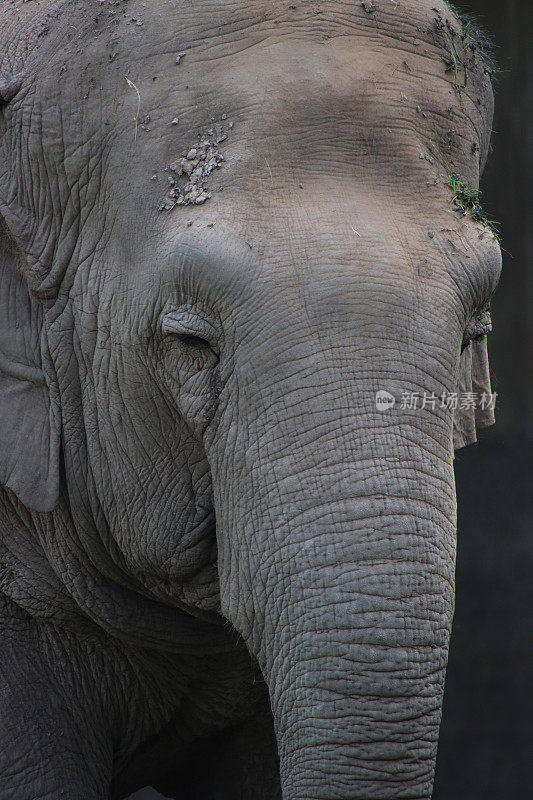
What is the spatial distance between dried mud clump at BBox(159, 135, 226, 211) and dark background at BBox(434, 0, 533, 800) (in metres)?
2.77

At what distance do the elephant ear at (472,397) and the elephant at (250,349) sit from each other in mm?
16

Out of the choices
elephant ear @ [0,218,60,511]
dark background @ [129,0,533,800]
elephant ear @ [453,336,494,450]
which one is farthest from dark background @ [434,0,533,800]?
elephant ear @ [0,218,60,511]

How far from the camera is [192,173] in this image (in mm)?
2158

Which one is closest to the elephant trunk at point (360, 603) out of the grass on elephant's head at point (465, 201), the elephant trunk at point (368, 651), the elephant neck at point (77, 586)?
the elephant trunk at point (368, 651)

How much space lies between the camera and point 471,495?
4992 mm

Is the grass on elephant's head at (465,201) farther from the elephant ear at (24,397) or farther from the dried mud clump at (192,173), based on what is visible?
the elephant ear at (24,397)

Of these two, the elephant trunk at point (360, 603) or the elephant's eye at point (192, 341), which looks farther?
the elephant's eye at point (192, 341)

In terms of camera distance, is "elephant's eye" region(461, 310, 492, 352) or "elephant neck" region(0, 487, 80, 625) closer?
"elephant's eye" region(461, 310, 492, 352)

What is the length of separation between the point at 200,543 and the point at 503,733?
10.7 ft

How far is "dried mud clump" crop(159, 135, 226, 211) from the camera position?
2131 mm

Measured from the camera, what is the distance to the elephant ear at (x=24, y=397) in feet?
8.19

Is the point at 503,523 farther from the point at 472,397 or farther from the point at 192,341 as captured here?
the point at 192,341

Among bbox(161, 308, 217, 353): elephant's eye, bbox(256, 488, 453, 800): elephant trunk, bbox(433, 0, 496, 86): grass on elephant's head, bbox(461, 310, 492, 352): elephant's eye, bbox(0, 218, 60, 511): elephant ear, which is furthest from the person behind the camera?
bbox(0, 218, 60, 511): elephant ear

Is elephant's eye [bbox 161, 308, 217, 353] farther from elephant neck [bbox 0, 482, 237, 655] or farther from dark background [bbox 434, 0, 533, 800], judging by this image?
dark background [bbox 434, 0, 533, 800]
